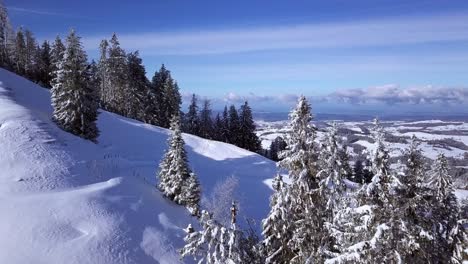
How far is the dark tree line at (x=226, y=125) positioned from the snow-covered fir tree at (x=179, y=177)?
4167 centimetres

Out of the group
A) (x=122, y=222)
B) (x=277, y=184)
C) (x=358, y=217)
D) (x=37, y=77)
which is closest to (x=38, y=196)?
(x=122, y=222)

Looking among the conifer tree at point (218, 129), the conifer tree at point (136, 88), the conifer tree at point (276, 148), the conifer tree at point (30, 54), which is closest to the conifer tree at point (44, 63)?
the conifer tree at point (30, 54)

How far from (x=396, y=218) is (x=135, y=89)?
210 ft

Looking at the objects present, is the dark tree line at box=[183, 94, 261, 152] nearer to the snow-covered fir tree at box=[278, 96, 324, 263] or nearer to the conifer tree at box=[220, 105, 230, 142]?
the conifer tree at box=[220, 105, 230, 142]

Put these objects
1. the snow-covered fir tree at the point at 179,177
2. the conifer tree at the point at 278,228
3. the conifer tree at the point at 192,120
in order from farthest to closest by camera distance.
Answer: the conifer tree at the point at 192,120 < the snow-covered fir tree at the point at 179,177 < the conifer tree at the point at 278,228

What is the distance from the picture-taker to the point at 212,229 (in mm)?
11000

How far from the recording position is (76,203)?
2327 centimetres

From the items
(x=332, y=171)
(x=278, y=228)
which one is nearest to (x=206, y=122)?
(x=278, y=228)

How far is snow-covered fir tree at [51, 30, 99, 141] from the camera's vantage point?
37156mm

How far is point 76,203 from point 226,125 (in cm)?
5254

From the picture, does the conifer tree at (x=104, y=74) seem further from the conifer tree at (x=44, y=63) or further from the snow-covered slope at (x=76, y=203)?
the snow-covered slope at (x=76, y=203)

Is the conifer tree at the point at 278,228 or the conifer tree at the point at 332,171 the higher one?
the conifer tree at the point at 332,171

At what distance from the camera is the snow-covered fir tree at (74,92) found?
122 ft

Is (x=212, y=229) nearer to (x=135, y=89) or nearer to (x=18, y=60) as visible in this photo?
(x=135, y=89)
